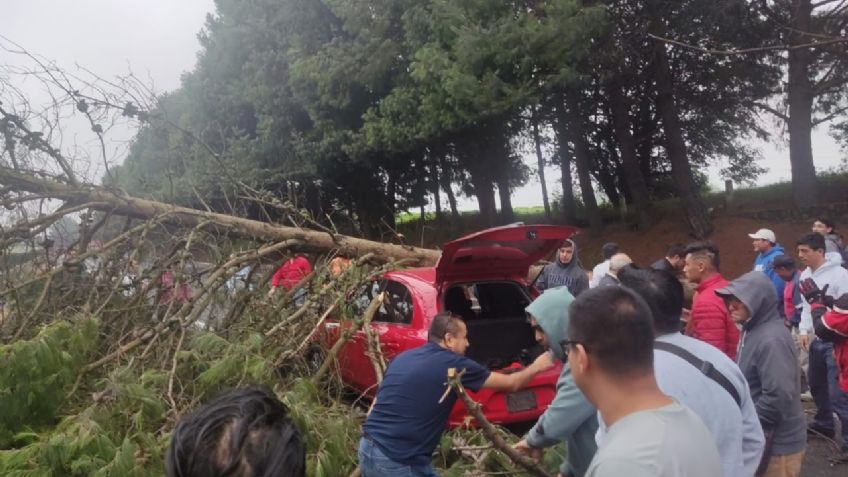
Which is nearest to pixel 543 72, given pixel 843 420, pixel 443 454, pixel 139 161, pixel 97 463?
pixel 139 161

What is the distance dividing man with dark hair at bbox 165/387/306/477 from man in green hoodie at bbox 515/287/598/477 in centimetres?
155

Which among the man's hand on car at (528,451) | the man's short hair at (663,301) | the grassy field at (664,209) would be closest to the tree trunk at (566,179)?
the grassy field at (664,209)

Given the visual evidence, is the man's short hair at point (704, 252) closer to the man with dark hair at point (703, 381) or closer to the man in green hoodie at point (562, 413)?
the man in green hoodie at point (562, 413)

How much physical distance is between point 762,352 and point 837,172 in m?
19.2

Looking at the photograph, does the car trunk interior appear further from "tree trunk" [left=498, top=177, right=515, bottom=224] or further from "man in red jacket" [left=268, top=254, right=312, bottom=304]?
"tree trunk" [left=498, top=177, right=515, bottom=224]

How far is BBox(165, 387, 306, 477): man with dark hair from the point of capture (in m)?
1.33

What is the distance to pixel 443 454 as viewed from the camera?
164 inches

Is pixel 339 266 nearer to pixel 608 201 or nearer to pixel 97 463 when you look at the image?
pixel 97 463

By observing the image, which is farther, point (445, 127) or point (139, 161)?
point (445, 127)

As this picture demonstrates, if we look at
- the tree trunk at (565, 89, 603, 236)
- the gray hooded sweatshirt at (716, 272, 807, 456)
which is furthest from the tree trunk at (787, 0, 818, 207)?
the gray hooded sweatshirt at (716, 272, 807, 456)

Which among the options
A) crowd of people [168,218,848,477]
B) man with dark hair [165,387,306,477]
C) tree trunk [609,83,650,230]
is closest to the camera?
man with dark hair [165,387,306,477]

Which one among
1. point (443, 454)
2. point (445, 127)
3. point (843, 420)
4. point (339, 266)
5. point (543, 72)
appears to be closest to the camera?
point (443, 454)

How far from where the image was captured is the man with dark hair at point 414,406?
131 inches

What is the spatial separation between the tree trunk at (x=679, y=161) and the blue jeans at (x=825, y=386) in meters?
10.4
